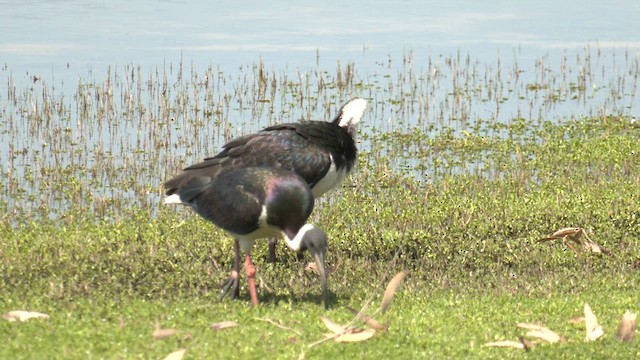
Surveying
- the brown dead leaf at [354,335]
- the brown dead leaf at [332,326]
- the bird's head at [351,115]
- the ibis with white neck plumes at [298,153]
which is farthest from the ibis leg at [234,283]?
the bird's head at [351,115]

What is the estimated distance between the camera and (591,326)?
8562 millimetres

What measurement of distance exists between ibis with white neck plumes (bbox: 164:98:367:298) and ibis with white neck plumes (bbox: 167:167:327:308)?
0.50m

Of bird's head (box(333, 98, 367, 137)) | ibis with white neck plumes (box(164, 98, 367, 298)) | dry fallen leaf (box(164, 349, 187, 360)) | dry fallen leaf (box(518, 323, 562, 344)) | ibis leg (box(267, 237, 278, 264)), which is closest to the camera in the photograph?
dry fallen leaf (box(164, 349, 187, 360))

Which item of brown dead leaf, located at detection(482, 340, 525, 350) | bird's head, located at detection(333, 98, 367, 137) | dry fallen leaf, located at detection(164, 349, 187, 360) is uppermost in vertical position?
bird's head, located at detection(333, 98, 367, 137)

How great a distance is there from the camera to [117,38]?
22766 millimetres

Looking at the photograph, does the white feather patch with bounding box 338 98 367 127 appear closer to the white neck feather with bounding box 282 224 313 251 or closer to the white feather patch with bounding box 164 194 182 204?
the white feather patch with bounding box 164 194 182 204

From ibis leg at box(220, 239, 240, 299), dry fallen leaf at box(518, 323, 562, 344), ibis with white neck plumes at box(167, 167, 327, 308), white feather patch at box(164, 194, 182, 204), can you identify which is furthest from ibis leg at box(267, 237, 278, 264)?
dry fallen leaf at box(518, 323, 562, 344)

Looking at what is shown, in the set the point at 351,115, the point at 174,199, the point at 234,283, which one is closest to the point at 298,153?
the point at 351,115

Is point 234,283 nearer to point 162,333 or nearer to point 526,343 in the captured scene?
point 162,333

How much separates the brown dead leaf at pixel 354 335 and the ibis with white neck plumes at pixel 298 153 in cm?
245

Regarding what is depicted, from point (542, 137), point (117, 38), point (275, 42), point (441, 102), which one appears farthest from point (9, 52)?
point (542, 137)

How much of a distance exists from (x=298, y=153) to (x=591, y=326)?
3.24 m

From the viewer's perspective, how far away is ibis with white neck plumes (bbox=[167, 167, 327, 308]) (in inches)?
371

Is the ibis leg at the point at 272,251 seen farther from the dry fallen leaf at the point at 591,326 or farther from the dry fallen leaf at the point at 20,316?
the dry fallen leaf at the point at 591,326
